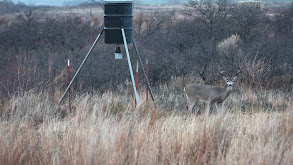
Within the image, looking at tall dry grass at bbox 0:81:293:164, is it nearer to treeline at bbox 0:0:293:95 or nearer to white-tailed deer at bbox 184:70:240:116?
white-tailed deer at bbox 184:70:240:116

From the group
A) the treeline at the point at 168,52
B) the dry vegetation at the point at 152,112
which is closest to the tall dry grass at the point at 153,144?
the dry vegetation at the point at 152,112

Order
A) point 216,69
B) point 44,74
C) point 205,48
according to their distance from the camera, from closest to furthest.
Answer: point 44,74 → point 216,69 → point 205,48

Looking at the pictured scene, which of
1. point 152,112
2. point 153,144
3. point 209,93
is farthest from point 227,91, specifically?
point 153,144

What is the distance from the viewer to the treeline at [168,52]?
1121 cm

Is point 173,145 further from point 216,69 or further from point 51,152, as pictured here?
point 216,69

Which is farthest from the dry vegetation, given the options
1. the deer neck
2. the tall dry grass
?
the deer neck

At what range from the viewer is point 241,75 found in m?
11.7

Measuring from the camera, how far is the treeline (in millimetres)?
11211

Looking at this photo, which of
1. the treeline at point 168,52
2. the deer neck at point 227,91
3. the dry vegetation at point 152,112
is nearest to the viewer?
the dry vegetation at point 152,112

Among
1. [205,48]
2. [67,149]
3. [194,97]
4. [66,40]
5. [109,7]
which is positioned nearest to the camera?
[67,149]

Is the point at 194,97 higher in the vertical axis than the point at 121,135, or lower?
lower

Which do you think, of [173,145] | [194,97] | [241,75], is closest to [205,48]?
[241,75]

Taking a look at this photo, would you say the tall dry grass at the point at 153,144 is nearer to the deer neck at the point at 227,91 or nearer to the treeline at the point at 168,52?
the deer neck at the point at 227,91

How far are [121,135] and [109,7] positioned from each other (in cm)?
300
